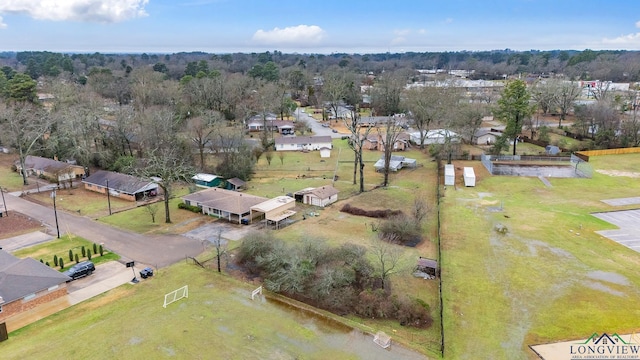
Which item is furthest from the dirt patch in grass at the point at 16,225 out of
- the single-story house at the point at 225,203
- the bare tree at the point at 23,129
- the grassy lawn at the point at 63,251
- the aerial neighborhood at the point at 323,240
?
the bare tree at the point at 23,129

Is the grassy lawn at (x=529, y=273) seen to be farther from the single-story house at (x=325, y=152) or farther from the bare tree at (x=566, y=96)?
the bare tree at (x=566, y=96)

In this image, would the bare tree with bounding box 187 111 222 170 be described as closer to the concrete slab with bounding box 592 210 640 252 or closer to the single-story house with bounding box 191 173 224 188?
the single-story house with bounding box 191 173 224 188

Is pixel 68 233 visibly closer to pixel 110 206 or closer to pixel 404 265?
pixel 110 206

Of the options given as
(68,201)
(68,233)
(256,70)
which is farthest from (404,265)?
(256,70)

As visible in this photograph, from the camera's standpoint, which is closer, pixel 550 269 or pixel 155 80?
pixel 550 269

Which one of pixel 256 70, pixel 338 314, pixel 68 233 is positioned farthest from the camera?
pixel 256 70

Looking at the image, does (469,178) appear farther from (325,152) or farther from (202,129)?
(202,129)
